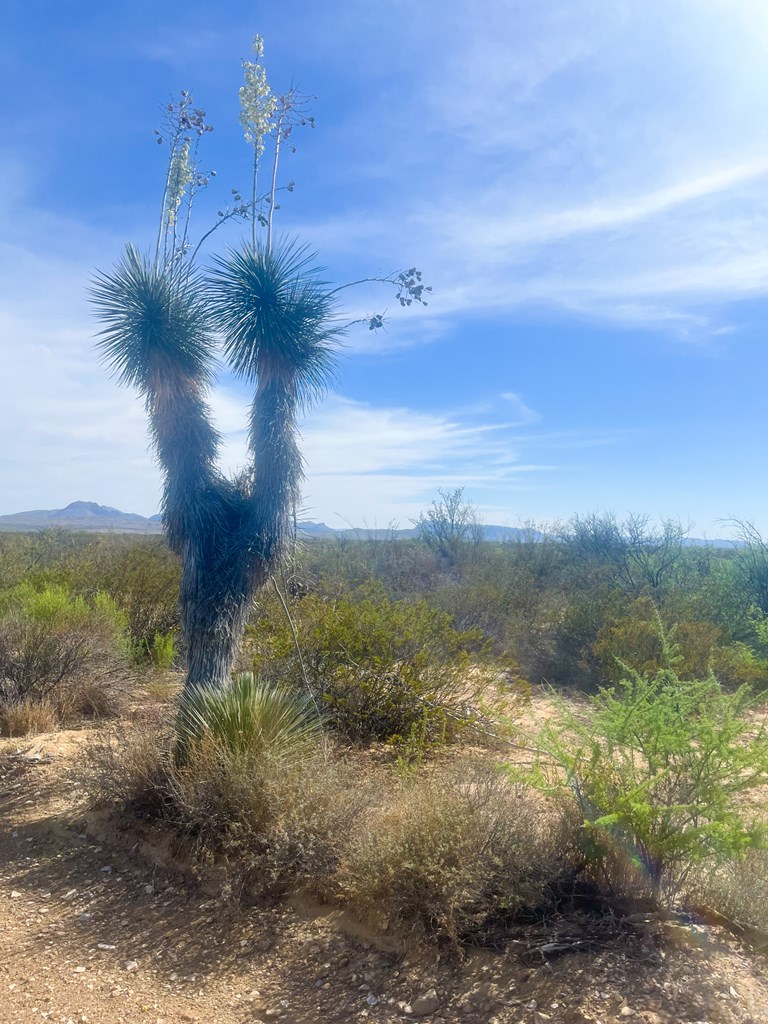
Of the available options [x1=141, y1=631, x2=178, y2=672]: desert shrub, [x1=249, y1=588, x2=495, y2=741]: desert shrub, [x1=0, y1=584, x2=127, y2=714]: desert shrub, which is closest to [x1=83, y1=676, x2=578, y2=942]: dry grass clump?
[x1=249, y1=588, x2=495, y2=741]: desert shrub

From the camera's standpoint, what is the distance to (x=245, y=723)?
5438mm

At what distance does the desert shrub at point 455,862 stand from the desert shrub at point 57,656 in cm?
473

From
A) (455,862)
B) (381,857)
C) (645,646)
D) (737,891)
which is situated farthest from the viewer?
(645,646)

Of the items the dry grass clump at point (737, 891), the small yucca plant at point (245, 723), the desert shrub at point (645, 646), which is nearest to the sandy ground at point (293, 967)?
the dry grass clump at point (737, 891)

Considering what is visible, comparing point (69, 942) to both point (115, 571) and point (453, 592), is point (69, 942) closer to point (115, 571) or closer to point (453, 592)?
point (115, 571)

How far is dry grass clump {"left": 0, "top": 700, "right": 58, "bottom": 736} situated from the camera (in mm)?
7371

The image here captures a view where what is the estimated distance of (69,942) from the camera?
425 centimetres

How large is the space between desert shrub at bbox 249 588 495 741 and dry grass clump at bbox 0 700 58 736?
199cm

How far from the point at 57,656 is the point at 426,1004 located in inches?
230

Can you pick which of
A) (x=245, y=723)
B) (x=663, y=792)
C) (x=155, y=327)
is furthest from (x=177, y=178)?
(x=663, y=792)

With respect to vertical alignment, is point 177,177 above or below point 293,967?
above

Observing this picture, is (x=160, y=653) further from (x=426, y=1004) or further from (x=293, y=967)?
(x=426, y=1004)

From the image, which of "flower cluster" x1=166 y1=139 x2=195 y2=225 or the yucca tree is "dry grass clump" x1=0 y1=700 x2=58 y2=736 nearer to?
the yucca tree

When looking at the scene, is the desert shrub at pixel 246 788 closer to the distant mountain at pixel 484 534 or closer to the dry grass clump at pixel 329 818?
the dry grass clump at pixel 329 818
